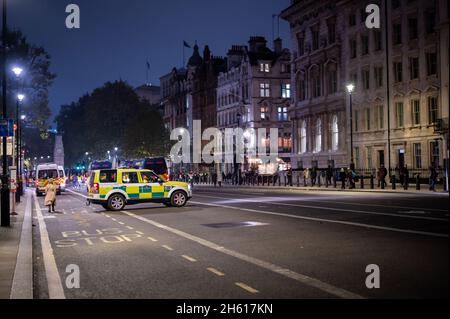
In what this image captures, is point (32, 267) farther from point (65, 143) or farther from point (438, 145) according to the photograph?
point (65, 143)

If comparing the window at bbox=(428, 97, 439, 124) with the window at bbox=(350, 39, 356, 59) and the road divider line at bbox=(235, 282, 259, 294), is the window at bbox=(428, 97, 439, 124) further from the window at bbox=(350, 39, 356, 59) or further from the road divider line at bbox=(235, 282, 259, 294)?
the road divider line at bbox=(235, 282, 259, 294)

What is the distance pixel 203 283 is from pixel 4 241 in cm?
804

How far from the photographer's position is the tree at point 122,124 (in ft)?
316

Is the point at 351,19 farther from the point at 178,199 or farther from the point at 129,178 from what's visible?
the point at 129,178

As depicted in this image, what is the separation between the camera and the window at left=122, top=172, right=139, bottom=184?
87.1 ft

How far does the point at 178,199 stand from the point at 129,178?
2.57 meters

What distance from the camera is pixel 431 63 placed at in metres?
48.5

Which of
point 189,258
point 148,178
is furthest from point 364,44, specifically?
point 189,258

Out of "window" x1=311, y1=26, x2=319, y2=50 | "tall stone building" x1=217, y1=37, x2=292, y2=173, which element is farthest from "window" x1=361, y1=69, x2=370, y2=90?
"tall stone building" x1=217, y1=37, x2=292, y2=173

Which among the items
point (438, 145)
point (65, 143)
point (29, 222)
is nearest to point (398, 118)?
point (438, 145)

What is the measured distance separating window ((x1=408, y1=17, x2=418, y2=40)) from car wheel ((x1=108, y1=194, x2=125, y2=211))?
111ft

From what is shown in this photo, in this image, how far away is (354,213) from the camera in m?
20.7

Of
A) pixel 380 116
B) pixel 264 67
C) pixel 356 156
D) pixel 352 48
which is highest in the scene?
pixel 264 67

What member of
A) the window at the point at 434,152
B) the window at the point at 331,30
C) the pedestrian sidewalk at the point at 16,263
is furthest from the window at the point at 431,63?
the pedestrian sidewalk at the point at 16,263
